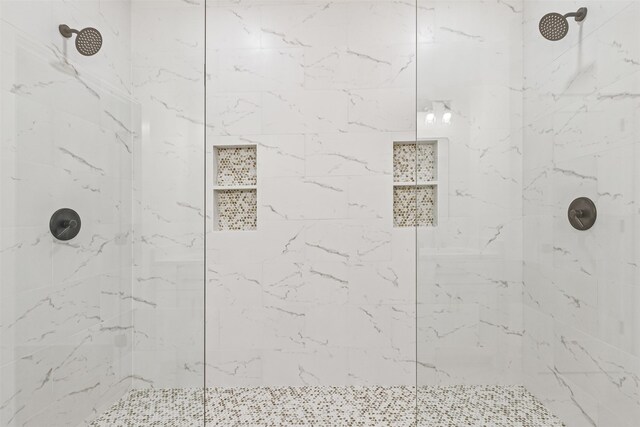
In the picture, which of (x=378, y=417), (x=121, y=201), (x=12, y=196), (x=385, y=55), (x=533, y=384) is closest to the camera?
(x=12, y=196)

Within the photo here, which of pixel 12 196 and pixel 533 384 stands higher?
pixel 12 196

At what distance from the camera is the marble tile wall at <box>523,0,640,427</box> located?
1.15 m

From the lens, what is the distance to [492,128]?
127 cm

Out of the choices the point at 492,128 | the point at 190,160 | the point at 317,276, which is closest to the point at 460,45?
the point at 492,128

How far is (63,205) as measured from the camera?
110cm

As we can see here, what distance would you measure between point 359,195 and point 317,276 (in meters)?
0.54

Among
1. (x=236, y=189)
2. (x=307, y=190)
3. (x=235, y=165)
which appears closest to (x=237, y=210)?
(x=236, y=189)

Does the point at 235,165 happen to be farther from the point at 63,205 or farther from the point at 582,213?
the point at 582,213

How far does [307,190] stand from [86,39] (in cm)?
140

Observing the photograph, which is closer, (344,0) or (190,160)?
(190,160)

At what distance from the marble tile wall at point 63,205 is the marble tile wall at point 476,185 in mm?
966

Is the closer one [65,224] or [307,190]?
[65,224]

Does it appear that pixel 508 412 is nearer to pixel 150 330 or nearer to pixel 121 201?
pixel 150 330

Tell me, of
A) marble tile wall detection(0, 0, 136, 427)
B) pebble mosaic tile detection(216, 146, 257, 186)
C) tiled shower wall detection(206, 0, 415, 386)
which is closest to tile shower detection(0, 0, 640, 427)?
marble tile wall detection(0, 0, 136, 427)
